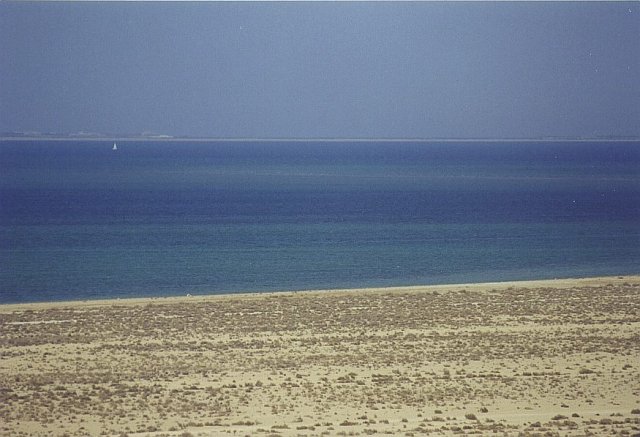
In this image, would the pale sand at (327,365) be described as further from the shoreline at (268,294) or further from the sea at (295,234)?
the sea at (295,234)

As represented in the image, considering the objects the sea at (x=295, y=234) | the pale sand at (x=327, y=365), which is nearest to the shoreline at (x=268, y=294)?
the pale sand at (x=327, y=365)

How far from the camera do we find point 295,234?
2557 inches

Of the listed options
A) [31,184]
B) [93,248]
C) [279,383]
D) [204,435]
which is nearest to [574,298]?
[279,383]

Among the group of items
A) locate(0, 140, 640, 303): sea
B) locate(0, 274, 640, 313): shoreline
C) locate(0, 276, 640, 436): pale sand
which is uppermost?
locate(0, 276, 640, 436): pale sand

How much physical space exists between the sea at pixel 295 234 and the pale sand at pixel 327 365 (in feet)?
31.5

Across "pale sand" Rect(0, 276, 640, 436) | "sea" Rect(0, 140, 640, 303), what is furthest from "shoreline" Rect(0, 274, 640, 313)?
"sea" Rect(0, 140, 640, 303)

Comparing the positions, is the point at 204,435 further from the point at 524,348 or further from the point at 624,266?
the point at 624,266

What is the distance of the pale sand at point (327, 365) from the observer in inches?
816

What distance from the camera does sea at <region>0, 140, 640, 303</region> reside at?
46.4 metres

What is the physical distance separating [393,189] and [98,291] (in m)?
74.6

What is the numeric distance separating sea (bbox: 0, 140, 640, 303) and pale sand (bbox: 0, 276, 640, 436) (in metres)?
9.61

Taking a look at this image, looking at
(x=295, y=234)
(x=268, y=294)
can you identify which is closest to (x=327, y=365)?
(x=268, y=294)

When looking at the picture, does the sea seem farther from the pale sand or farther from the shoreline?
the pale sand

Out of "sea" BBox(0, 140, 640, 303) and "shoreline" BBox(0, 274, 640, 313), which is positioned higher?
"shoreline" BBox(0, 274, 640, 313)
